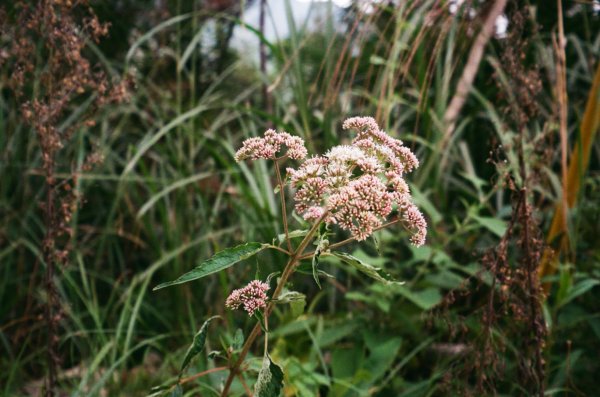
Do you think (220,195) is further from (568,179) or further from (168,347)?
(568,179)

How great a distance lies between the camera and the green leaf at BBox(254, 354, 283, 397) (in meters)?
0.89

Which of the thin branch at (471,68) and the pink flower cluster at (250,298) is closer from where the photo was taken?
the pink flower cluster at (250,298)

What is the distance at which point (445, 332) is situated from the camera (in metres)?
1.87

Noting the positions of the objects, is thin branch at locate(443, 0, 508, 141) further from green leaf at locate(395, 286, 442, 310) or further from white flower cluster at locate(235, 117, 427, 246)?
white flower cluster at locate(235, 117, 427, 246)

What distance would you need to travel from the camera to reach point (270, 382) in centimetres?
90

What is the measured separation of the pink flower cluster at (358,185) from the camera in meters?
0.86

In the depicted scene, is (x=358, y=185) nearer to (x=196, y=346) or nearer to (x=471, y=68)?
(x=196, y=346)

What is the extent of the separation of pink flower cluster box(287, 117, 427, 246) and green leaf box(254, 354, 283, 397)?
224mm

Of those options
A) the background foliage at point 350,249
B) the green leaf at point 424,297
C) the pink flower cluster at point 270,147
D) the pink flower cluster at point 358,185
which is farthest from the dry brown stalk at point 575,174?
the pink flower cluster at point 270,147

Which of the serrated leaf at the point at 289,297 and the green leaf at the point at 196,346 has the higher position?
the serrated leaf at the point at 289,297

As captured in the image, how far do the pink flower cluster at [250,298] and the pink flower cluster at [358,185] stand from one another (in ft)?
0.43

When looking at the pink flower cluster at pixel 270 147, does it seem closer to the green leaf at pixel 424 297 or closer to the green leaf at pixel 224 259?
the green leaf at pixel 224 259

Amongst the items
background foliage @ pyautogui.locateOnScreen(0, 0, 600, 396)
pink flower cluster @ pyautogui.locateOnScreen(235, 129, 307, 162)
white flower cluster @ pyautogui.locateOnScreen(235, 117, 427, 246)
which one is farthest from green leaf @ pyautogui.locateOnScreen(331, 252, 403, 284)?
background foliage @ pyautogui.locateOnScreen(0, 0, 600, 396)

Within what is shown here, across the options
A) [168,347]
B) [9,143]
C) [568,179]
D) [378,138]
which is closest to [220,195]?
[168,347]
